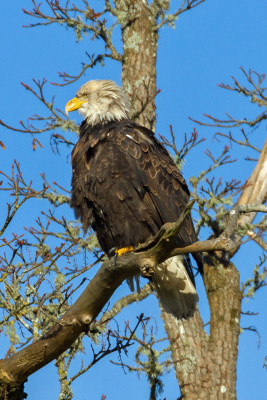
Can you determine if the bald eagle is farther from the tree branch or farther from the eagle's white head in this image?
the tree branch

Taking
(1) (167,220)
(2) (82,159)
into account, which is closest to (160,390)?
(1) (167,220)

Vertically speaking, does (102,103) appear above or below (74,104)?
below

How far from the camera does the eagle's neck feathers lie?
6391 millimetres

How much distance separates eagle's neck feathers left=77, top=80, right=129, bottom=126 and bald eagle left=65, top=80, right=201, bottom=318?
0.37 feet

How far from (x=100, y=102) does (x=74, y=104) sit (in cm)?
37

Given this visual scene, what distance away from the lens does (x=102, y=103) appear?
6.57 metres

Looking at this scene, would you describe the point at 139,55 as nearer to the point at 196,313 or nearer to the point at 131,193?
the point at 196,313

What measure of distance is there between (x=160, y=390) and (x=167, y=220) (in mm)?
2274

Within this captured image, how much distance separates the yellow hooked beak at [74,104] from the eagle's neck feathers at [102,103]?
5 centimetres

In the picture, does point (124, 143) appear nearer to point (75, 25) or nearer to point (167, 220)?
point (167, 220)

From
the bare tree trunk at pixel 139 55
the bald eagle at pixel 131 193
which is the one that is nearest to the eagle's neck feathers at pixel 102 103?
the bald eagle at pixel 131 193

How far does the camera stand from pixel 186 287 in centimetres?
596

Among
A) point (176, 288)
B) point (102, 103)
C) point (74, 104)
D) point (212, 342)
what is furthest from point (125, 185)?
point (212, 342)

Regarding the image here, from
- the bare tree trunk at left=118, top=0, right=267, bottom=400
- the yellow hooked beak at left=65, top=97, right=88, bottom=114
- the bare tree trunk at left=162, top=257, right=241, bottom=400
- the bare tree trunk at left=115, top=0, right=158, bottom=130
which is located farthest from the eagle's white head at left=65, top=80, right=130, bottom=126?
the bare tree trunk at left=162, top=257, right=241, bottom=400
